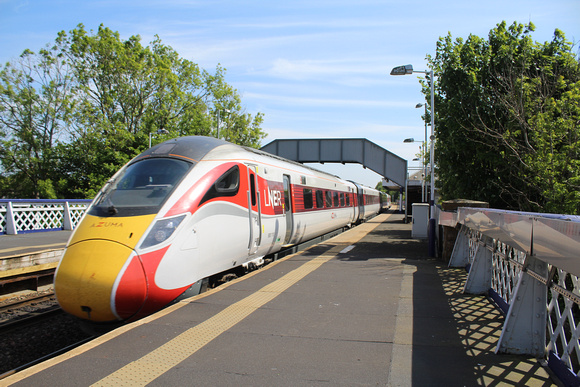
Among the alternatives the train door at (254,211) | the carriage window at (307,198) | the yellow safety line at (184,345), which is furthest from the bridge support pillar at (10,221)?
the yellow safety line at (184,345)

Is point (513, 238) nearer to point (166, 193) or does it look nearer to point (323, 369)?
point (323, 369)

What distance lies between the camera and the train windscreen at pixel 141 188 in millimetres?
6215

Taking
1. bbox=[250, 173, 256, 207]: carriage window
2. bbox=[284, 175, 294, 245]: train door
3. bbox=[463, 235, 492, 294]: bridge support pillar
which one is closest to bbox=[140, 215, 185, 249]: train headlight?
bbox=[250, 173, 256, 207]: carriage window

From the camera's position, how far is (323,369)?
403cm

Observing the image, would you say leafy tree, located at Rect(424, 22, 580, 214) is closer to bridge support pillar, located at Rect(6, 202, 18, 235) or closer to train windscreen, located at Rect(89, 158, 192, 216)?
train windscreen, located at Rect(89, 158, 192, 216)

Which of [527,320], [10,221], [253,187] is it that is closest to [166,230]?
[253,187]

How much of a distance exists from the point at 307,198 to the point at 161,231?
304 inches

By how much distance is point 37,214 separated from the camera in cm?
1755

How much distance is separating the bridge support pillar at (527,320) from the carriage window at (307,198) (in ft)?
28.9

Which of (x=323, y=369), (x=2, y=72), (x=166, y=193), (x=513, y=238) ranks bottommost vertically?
(x=323, y=369)

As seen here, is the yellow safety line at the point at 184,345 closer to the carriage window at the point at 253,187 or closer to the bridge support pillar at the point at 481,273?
the carriage window at the point at 253,187

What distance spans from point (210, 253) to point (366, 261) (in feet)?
15.5

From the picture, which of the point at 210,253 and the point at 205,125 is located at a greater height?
the point at 205,125

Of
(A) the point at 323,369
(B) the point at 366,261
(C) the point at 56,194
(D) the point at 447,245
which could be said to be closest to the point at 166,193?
(A) the point at 323,369
